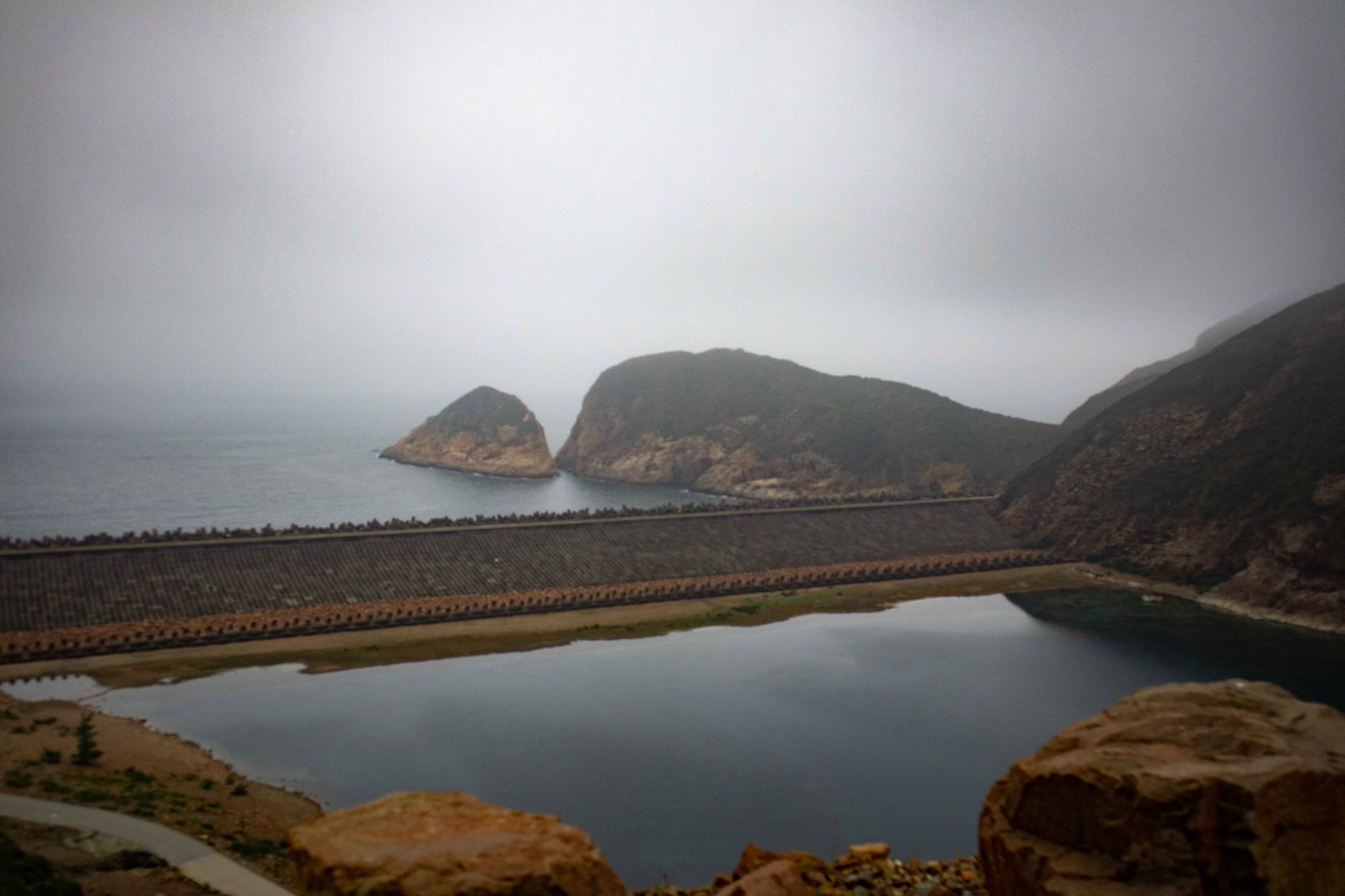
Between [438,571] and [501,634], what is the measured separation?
A: 7.64 metres

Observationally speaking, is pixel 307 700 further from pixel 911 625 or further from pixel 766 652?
pixel 911 625

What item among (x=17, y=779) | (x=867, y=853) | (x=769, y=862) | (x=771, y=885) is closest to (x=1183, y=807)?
(x=771, y=885)

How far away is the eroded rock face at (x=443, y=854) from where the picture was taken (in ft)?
22.2

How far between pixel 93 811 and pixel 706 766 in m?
13.9

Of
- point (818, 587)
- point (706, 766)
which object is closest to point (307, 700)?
point (706, 766)

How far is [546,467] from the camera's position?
129 m

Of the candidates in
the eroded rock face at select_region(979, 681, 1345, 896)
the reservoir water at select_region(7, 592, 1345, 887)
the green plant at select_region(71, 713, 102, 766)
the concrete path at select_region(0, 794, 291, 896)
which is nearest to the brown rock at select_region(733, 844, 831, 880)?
the eroded rock face at select_region(979, 681, 1345, 896)

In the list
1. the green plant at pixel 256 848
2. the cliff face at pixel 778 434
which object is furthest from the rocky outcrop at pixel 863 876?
the cliff face at pixel 778 434

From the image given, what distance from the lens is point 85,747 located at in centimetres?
2102

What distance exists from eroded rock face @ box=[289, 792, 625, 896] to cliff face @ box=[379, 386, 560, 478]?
120 metres

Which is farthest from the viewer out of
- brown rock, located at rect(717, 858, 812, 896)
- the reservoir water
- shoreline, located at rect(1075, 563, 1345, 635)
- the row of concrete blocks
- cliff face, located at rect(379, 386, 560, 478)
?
cliff face, located at rect(379, 386, 560, 478)

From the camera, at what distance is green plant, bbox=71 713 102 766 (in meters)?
20.7

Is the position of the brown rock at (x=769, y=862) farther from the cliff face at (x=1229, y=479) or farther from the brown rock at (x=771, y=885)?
the cliff face at (x=1229, y=479)

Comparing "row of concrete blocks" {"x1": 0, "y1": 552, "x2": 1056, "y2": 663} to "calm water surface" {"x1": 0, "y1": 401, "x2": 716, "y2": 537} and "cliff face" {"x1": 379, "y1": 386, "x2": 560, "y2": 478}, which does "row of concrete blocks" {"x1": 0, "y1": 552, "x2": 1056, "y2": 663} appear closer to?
"calm water surface" {"x1": 0, "y1": 401, "x2": 716, "y2": 537}
